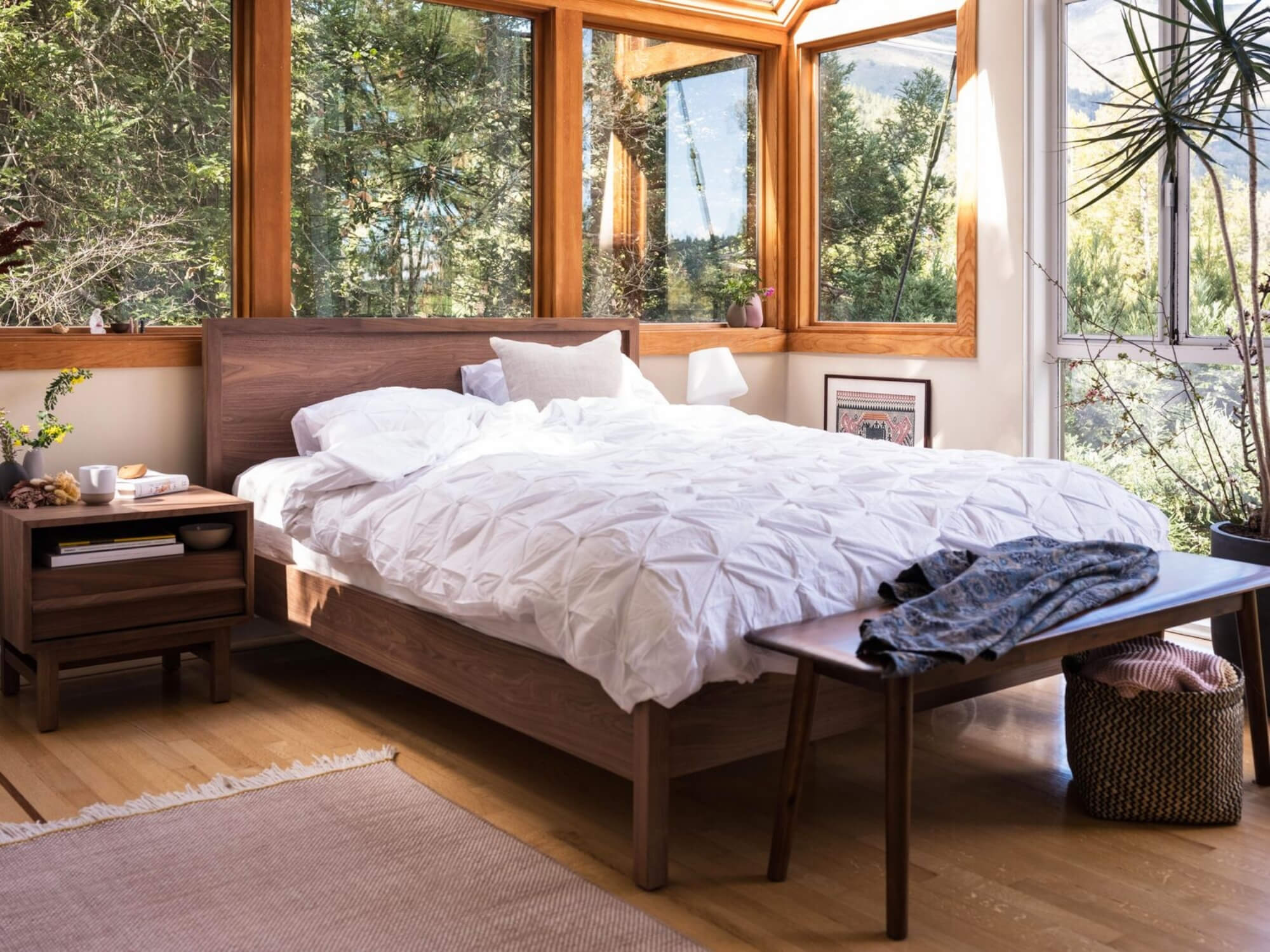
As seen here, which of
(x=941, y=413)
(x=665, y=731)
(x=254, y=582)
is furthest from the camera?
(x=941, y=413)

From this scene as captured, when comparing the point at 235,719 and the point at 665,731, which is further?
the point at 235,719

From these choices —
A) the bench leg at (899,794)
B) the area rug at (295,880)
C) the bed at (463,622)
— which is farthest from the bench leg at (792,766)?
the area rug at (295,880)

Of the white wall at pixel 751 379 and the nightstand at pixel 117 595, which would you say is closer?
the nightstand at pixel 117 595

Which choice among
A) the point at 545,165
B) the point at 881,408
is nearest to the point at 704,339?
the point at 881,408

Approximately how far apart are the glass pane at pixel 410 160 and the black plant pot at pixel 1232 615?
2748mm

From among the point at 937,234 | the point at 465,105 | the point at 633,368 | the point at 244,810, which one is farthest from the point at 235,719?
the point at 937,234

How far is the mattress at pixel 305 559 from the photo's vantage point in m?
2.90

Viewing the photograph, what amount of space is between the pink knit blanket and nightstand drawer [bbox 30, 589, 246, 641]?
93.7 inches

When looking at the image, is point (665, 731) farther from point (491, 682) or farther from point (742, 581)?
point (491, 682)

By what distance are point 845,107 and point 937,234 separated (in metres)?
0.79

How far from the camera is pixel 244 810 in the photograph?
2908 millimetres

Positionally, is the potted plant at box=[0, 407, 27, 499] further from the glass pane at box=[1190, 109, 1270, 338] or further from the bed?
the glass pane at box=[1190, 109, 1270, 338]

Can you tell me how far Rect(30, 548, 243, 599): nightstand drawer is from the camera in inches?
137

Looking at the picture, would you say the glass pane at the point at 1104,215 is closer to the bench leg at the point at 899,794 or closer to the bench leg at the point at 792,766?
the bench leg at the point at 792,766
